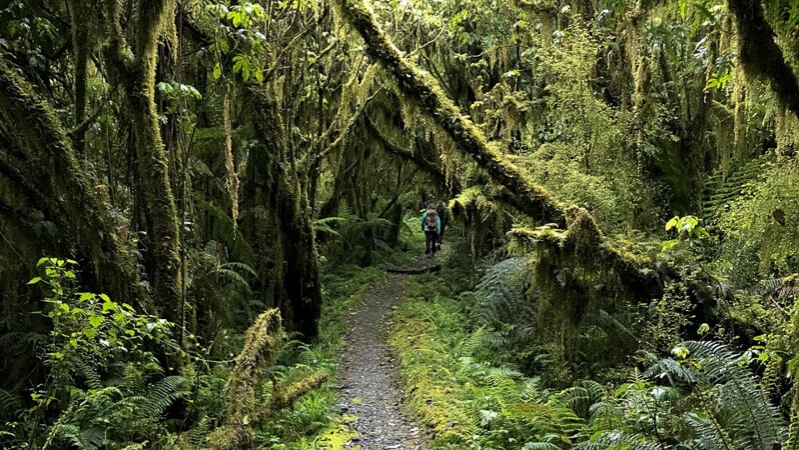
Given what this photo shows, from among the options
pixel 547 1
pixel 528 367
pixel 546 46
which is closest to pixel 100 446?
pixel 528 367

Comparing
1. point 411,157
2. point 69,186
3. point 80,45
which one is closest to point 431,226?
point 411,157

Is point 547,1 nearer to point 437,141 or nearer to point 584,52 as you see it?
point 584,52

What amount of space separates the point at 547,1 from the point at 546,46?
1430mm

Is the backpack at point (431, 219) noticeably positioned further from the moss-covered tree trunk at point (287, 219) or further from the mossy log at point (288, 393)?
the mossy log at point (288, 393)

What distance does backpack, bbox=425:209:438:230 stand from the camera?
18.9 m

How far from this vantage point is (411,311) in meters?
13.4

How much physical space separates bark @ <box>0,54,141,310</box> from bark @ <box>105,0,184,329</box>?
40 cm


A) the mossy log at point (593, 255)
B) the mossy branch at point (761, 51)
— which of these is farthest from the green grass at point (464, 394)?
the mossy branch at point (761, 51)

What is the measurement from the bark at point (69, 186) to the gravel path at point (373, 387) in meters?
3.32

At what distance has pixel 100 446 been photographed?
5148 mm

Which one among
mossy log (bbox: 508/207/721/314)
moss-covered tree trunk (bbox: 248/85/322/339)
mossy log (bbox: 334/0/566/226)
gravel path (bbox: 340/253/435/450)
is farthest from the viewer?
moss-covered tree trunk (bbox: 248/85/322/339)

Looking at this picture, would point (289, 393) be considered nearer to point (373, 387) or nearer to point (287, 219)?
point (373, 387)

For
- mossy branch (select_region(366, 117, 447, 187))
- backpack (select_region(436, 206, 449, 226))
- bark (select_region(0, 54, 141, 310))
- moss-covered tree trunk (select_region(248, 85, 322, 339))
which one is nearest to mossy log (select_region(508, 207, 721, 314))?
bark (select_region(0, 54, 141, 310))

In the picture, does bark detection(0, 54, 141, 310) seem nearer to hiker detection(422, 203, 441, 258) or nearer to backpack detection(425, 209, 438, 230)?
backpack detection(425, 209, 438, 230)
